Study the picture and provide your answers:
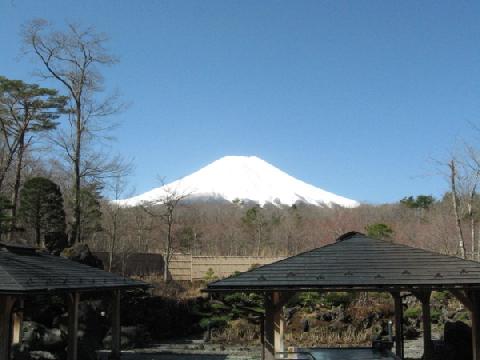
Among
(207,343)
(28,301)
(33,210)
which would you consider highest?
(33,210)

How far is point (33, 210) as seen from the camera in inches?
747

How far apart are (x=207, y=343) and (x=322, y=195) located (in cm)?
9841

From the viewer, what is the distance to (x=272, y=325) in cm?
900

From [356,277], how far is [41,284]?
550 cm

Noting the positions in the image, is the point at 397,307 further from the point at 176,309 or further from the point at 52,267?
the point at 176,309

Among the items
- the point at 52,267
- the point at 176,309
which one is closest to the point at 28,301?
the point at 52,267

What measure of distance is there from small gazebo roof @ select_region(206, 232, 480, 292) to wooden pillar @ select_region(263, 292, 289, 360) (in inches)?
11.6

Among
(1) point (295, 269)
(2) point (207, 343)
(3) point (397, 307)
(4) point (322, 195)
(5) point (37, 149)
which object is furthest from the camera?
(4) point (322, 195)

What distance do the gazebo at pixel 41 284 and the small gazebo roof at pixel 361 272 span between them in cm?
304

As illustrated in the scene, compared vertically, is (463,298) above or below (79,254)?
below

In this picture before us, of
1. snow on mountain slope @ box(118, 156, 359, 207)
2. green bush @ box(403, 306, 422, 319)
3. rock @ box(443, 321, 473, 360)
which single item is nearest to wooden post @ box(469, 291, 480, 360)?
rock @ box(443, 321, 473, 360)

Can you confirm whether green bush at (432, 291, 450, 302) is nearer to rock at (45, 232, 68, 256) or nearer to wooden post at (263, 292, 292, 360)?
wooden post at (263, 292, 292, 360)

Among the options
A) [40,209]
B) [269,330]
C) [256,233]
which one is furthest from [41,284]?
[256,233]

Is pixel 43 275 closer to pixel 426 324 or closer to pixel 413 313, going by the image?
pixel 426 324
